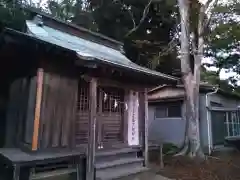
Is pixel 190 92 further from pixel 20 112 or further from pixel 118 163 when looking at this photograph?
pixel 20 112

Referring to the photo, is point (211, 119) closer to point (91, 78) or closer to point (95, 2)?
point (91, 78)

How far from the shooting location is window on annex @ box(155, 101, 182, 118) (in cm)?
1307

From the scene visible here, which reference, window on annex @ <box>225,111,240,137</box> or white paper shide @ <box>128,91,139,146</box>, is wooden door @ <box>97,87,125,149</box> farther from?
window on annex @ <box>225,111,240,137</box>

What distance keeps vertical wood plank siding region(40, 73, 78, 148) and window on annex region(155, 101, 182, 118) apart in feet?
28.1

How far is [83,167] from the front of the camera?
18.4ft

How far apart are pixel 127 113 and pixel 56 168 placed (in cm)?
298

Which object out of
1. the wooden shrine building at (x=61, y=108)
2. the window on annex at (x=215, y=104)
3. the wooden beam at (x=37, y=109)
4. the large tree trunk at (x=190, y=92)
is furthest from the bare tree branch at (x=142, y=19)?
the wooden beam at (x=37, y=109)

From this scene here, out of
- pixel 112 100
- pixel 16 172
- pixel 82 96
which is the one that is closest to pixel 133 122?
pixel 112 100

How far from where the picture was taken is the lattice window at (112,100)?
702cm

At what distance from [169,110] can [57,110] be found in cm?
917

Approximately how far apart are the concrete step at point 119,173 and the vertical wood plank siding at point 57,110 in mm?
1047

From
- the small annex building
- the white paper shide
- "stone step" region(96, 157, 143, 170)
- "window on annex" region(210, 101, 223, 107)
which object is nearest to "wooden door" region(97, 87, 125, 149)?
the white paper shide

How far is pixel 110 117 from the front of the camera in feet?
23.4

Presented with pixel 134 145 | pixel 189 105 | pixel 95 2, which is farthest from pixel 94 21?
pixel 134 145
